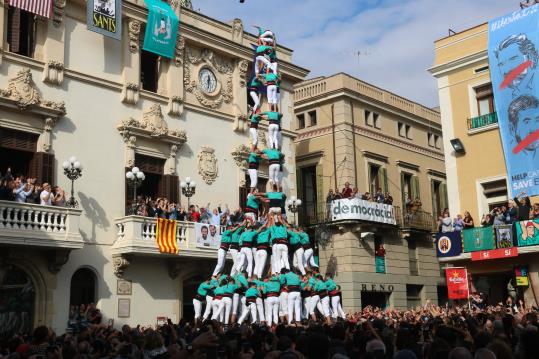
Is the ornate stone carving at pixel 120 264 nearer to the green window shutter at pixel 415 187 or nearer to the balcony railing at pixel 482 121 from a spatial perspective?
the balcony railing at pixel 482 121

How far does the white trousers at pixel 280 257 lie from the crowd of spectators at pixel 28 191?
7568 millimetres

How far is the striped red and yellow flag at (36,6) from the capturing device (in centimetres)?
2205

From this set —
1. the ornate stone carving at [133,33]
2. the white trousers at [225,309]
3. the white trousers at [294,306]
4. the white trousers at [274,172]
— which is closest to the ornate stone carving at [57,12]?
the ornate stone carving at [133,33]

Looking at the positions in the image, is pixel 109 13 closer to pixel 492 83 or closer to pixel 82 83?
pixel 82 83

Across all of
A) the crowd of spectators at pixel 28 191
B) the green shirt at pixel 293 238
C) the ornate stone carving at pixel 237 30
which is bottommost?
the green shirt at pixel 293 238

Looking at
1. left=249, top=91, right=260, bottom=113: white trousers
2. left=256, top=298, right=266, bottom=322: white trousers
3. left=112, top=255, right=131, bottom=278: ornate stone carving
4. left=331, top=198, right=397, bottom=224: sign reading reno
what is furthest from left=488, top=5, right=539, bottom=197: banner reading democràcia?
left=112, top=255, right=131, bottom=278: ornate stone carving

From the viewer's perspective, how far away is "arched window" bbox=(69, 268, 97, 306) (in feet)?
76.1

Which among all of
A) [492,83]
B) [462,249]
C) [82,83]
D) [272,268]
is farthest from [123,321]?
[492,83]

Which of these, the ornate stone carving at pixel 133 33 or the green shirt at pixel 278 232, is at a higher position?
the ornate stone carving at pixel 133 33

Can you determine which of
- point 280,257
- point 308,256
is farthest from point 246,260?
point 308,256

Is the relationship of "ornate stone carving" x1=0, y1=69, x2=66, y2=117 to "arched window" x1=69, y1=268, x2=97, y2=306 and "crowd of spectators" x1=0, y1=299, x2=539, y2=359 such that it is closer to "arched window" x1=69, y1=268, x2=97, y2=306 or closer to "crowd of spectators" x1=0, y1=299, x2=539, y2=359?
"arched window" x1=69, y1=268, x2=97, y2=306

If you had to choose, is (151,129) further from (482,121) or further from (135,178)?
(482,121)

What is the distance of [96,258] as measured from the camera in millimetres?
23562

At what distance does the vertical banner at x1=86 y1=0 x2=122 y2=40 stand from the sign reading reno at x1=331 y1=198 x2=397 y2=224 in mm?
Answer: 13003
